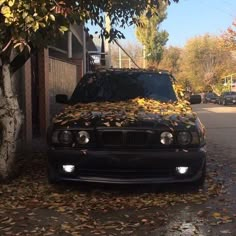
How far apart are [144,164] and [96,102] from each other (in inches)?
68.7

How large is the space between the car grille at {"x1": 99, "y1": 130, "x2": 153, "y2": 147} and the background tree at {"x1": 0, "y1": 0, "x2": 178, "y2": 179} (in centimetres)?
135

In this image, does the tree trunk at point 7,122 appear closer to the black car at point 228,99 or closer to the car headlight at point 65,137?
the car headlight at point 65,137

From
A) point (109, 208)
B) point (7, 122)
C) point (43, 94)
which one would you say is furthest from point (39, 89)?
point (109, 208)

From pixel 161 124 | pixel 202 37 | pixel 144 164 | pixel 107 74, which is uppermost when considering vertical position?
pixel 202 37

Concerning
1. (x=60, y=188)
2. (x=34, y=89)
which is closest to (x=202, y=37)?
(x=34, y=89)

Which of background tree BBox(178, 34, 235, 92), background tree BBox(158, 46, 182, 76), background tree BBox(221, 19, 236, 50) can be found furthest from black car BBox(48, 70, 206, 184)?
background tree BBox(158, 46, 182, 76)

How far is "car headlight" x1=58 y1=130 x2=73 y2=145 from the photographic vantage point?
638 cm

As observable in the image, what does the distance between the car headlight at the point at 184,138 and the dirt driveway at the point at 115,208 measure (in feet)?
2.28

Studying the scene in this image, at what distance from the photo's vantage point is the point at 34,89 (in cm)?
1279

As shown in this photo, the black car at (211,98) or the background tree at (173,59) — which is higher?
the background tree at (173,59)

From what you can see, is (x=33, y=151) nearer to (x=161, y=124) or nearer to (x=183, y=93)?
(x=183, y=93)

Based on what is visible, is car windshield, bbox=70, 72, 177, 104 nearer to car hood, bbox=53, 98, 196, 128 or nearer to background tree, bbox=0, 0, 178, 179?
car hood, bbox=53, 98, 196, 128

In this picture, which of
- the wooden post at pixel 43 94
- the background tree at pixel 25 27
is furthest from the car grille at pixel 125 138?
the wooden post at pixel 43 94

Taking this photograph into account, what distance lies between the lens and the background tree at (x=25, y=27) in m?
5.73
